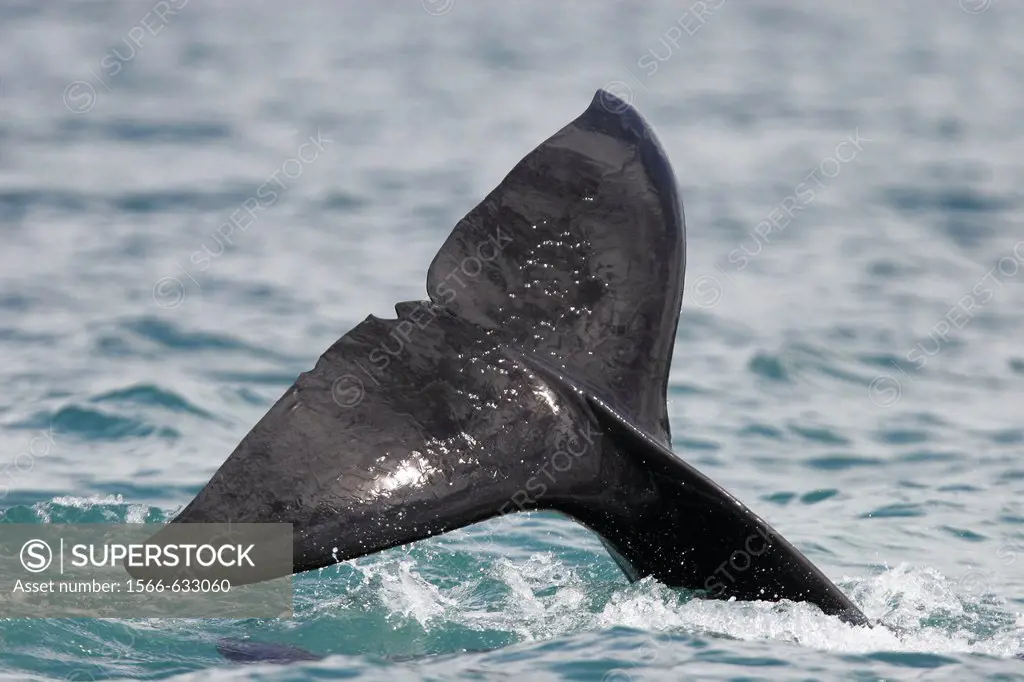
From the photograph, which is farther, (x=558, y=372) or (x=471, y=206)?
(x=471, y=206)

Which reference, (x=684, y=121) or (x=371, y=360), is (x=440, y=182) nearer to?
(x=684, y=121)

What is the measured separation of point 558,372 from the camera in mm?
5867

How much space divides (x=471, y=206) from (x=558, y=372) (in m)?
11.4

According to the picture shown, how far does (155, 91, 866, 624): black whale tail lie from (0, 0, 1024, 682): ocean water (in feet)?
2.45

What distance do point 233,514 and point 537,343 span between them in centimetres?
139

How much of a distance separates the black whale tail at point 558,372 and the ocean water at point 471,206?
75cm

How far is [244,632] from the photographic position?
7.15m

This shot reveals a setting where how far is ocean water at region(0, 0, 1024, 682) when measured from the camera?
715 cm

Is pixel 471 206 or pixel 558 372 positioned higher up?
pixel 471 206

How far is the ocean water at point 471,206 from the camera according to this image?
23.5 ft

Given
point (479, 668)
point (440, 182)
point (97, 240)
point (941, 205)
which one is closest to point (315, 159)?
point (440, 182)

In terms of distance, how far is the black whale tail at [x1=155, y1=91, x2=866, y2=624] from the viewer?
18.3ft

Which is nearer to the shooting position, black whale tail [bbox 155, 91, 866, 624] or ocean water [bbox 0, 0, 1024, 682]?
black whale tail [bbox 155, 91, 866, 624]

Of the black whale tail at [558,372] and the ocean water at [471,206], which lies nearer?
the black whale tail at [558,372]
